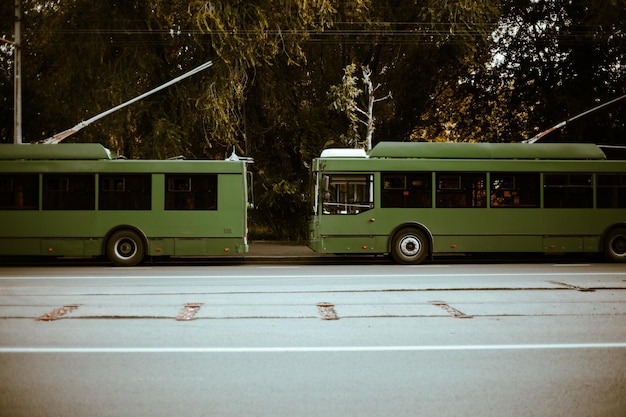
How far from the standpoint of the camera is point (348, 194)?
1889 cm

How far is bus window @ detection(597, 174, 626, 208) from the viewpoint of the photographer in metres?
19.5

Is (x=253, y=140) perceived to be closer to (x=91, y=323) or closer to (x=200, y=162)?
(x=200, y=162)

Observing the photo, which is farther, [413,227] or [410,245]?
[413,227]

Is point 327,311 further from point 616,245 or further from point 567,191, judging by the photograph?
point 616,245

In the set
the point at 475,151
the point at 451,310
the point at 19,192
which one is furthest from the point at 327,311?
the point at 19,192

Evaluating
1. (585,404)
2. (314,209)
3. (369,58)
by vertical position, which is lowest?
(585,404)

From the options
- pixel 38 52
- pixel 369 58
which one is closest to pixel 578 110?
pixel 369 58

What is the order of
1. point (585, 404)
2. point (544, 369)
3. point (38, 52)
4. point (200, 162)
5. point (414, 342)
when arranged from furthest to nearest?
point (38, 52)
point (200, 162)
point (414, 342)
point (544, 369)
point (585, 404)

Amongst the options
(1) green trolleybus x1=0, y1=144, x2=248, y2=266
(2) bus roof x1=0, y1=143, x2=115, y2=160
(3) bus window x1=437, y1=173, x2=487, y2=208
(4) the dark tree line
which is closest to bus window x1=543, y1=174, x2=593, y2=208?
A: (3) bus window x1=437, y1=173, x2=487, y2=208

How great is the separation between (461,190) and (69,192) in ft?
33.1

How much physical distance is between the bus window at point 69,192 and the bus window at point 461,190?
29.3 ft

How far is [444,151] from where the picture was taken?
62.7ft

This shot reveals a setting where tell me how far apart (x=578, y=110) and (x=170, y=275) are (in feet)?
59.3

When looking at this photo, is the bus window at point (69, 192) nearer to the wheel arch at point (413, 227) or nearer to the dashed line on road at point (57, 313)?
the wheel arch at point (413, 227)
